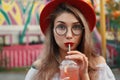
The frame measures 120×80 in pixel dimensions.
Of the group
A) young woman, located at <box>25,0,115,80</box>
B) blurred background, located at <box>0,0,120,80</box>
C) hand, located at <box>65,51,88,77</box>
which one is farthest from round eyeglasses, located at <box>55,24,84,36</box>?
blurred background, located at <box>0,0,120,80</box>

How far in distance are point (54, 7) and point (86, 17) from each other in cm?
15

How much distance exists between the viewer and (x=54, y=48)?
6.01ft

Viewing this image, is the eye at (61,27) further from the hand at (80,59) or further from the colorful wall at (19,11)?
the colorful wall at (19,11)

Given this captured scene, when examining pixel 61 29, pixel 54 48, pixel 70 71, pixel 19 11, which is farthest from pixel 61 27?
pixel 19 11

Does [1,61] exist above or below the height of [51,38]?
below

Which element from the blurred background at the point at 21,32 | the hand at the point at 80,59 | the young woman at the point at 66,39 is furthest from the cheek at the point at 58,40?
the blurred background at the point at 21,32

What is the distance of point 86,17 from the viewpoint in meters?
1.76

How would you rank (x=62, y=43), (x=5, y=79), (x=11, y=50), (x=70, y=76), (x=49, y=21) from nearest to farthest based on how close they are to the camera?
(x=70, y=76)
(x=62, y=43)
(x=49, y=21)
(x=5, y=79)
(x=11, y=50)

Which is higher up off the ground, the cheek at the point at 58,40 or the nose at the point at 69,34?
the nose at the point at 69,34

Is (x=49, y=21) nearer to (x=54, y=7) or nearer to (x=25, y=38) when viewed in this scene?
(x=54, y=7)

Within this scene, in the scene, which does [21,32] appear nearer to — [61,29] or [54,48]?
[54,48]

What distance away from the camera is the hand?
1.57 m

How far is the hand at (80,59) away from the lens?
1571 millimetres

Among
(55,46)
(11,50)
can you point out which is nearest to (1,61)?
(11,50)
